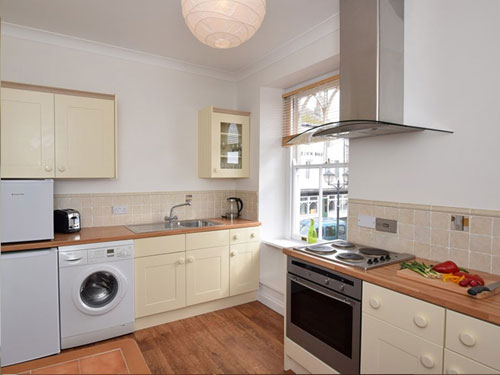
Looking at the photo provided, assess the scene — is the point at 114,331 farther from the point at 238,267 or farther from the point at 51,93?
the point at 51,93

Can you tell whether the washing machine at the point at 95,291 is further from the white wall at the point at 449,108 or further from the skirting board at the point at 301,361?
the white wall at the point at 449,108

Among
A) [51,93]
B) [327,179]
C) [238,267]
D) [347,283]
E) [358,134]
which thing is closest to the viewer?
[347,283]

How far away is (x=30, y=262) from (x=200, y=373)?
1.42 m

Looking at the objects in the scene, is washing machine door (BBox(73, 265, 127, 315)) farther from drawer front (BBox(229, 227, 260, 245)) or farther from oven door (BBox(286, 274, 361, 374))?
oven door (BBox(286, 274, 361, 374))

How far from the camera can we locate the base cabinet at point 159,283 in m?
2.66

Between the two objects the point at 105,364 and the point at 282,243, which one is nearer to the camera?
the point at 105,364

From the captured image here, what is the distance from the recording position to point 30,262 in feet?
7.23

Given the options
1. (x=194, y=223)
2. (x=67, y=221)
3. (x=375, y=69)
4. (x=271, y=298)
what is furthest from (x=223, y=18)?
(x=271, y=298)

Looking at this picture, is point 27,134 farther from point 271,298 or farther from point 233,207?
point 271,298

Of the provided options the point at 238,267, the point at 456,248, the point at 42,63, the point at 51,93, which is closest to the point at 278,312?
the point at 238,267

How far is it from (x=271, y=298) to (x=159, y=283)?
1.16 meters

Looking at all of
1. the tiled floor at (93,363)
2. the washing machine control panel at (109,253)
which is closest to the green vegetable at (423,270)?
the tiled floor at (93,363)

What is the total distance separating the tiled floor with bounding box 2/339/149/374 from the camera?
906mm

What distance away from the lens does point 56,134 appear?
8.18ft
